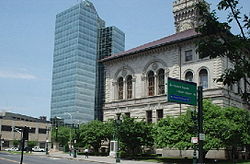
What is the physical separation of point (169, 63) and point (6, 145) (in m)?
82.1

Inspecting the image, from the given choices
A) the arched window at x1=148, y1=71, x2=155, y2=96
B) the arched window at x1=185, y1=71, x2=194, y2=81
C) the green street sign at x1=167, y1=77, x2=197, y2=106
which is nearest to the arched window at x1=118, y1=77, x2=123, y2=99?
the arched window at x1=148, y1=71, x2=155, y2=96

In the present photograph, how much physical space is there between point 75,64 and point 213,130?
12175 centimetres

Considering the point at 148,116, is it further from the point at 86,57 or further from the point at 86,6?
the point at 86,6

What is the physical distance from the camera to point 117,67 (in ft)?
212

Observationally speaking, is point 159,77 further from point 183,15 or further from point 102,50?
point 102,50

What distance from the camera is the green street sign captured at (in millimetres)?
20984

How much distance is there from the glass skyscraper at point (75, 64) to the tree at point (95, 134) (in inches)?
3596

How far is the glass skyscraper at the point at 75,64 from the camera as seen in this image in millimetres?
156375

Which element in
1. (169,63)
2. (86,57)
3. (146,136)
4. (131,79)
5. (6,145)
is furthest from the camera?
(86,57)

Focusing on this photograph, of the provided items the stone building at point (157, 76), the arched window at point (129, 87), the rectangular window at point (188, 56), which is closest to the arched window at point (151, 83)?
the stone building at point (157, 76)

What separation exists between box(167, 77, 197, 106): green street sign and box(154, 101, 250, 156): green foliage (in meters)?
16.5

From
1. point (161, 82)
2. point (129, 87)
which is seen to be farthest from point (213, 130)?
point (129, 87)

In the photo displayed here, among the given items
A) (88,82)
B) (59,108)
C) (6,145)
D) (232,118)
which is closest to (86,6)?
(88,82)

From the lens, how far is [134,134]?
164 feet
